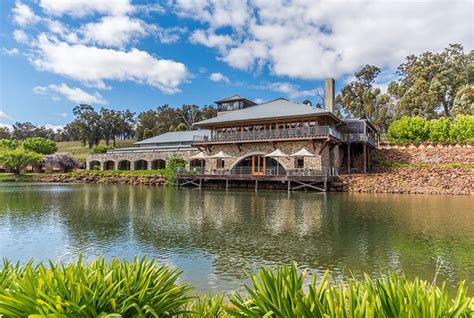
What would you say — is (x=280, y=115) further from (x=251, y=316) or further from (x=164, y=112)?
(x=164, y=112)

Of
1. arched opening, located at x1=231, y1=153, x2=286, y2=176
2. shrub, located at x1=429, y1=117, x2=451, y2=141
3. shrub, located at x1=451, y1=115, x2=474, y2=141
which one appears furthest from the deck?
shrub, located at x1=451, y1=115, x2=474, y2=141

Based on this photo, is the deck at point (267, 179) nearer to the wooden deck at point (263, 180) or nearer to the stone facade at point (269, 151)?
the wooden deck at point (263, 180)

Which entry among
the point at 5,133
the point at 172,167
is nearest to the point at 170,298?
the point at 172,167

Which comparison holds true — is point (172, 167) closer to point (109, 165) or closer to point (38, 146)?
point (109, 165)

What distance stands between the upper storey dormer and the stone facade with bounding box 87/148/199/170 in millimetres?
6148

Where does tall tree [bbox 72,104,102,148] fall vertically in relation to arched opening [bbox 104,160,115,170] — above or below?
above

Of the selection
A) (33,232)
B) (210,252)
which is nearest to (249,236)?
(210,252)

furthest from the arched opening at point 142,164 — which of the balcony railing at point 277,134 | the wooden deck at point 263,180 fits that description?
the balcony railing at point 277,134

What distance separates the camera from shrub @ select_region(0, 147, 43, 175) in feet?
138

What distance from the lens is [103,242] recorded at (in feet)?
28.6

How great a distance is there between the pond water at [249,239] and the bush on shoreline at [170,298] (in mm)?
1970

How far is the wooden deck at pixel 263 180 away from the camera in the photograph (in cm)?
2495

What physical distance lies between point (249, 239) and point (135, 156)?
35.3m

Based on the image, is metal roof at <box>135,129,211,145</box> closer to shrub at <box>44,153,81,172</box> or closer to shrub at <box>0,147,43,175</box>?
shrub at <box>44,153,81,172</box>
